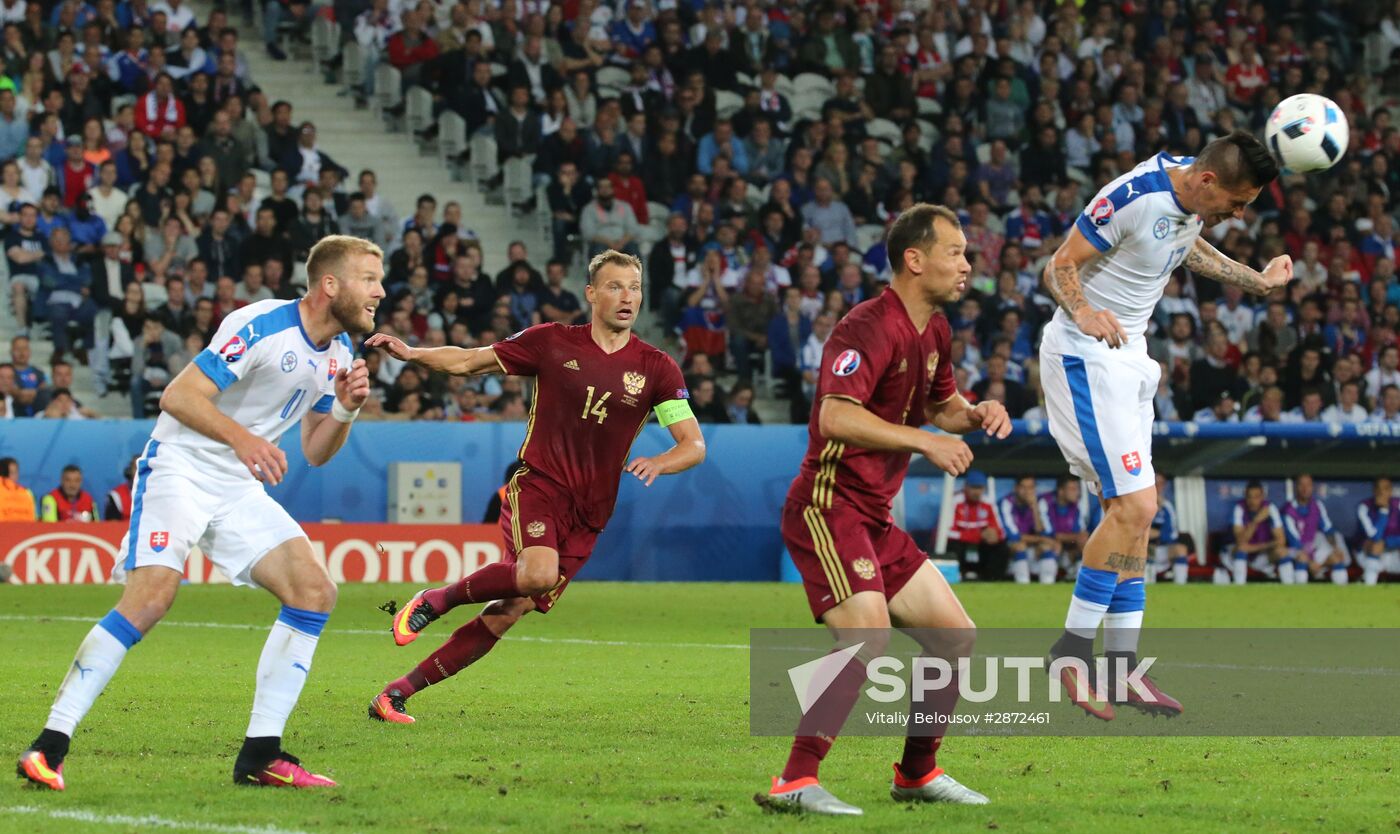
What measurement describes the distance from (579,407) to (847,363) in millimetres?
3111

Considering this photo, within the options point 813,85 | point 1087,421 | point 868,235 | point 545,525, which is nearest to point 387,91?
point 813,85

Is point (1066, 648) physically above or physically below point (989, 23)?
below

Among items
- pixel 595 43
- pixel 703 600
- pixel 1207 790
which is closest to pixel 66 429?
pixel 703 600

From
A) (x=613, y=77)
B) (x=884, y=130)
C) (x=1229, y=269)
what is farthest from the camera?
(x=884, y=130)

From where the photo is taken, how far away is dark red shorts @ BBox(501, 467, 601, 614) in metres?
8.92

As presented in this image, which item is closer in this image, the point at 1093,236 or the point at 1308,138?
the point at 1093,236

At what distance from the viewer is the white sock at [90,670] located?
6559 millimetres

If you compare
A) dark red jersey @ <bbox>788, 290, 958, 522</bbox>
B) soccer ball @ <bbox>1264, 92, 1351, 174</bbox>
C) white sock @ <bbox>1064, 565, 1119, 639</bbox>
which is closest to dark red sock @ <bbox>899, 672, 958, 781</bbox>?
dark red jersey @ <bbox>788, 290, 958, 522</bbox>

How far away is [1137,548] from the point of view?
9055 millimetres

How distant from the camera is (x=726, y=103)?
86.8 ft

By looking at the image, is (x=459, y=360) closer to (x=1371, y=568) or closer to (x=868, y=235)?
(x=1371, y=568)

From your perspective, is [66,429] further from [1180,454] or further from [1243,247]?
[1243,247]

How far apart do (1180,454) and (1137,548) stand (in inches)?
520

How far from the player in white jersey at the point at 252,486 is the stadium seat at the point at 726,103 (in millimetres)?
19580
